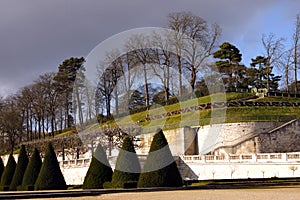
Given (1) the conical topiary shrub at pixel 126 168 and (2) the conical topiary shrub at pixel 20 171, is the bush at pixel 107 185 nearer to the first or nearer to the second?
(1) the conical topiary shrub at pixel 126 168

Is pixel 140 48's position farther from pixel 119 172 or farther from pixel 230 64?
pixel 119 172

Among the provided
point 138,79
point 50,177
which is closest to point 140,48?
point 138,79

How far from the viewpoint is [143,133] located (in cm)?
5253

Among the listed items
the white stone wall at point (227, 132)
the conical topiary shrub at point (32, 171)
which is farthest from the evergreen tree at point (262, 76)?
the conical topiary shrub at point (32, 171)

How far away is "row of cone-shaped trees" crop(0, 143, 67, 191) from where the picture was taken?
29094 mm

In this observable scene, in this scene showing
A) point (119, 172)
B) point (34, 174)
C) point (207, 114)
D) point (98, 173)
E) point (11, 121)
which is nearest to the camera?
point (119, 172)

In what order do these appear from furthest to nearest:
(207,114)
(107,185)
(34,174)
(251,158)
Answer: (207,114), (251,158), (34,174), (107,185)

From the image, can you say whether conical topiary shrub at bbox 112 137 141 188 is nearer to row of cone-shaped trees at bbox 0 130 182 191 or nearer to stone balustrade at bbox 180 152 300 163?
row of cone-shaped trees at bbox 0 130 182 191

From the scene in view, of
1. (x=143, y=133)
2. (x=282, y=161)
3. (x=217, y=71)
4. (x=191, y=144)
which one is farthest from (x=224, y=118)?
(x=217, y=71)

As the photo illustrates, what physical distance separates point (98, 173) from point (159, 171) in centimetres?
429

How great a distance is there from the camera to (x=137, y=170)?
85.9 ft

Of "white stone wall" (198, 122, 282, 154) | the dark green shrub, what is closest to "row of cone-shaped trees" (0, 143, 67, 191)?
the dark green shrub

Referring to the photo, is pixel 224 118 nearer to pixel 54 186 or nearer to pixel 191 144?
pixel 191 144

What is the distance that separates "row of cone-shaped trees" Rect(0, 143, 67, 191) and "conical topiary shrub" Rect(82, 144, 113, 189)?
2.52 m
